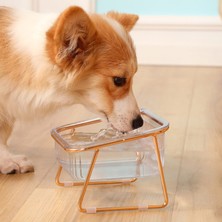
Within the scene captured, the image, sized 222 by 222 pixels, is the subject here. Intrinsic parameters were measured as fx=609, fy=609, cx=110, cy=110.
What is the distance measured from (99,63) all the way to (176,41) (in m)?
2.19

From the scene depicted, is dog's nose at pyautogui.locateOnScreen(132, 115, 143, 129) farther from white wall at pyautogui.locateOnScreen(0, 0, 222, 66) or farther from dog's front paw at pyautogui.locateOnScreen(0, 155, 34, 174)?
white wall at pyautogui.locateOnScreen(0, 0, 222, 66)

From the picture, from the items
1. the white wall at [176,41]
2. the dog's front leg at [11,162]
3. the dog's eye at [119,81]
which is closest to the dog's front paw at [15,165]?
the dog's front leg at [11,162]

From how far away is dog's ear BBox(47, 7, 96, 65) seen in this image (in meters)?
1.65

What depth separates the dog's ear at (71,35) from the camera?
5.40 feet

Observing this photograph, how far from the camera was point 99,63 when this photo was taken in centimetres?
180

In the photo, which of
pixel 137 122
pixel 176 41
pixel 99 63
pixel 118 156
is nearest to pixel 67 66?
pixel 99 63

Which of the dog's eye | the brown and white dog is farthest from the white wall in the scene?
the dog's eye

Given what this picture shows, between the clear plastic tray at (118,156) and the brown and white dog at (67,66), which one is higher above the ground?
the brown and white dog at (67,66)

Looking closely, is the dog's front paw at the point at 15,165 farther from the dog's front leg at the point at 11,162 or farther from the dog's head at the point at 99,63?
the dog's head at the point at 99,63

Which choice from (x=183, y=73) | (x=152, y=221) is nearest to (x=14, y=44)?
(x=152, y=221)

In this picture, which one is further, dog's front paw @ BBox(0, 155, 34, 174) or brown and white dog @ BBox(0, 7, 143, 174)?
dog's front paw @ BBox(0, 155, 34, 174)

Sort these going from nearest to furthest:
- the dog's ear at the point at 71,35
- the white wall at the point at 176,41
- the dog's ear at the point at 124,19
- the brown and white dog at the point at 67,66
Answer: the dog's ear at the point at 71,35
the brown and white dog at the point at 67,66
the dog's ear at the point at 124,19
the white wall at the point at 176,41

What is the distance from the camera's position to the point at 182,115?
2.75 metres

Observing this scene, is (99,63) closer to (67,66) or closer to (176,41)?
(67,66)
